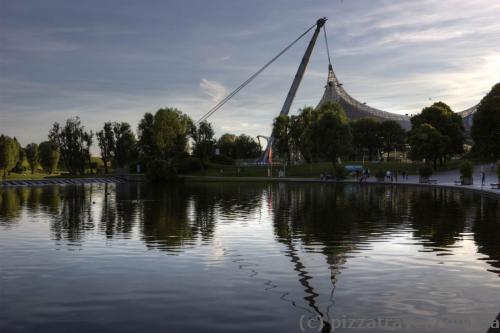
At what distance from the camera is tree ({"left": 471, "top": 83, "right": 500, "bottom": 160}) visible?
70250 mm

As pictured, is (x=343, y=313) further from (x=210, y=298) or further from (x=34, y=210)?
(x=34, y=210)

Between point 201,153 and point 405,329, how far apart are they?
11722cm

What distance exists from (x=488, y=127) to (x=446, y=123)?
2223 centimetres

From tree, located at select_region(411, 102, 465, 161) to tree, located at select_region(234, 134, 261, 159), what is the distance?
6638 cm

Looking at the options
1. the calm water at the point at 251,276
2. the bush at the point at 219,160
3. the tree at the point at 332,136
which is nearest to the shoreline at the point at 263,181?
the tree at the point at 332,136

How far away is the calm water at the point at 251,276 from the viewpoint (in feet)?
29.1

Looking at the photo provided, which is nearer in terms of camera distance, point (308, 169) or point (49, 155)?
point (308, 169)

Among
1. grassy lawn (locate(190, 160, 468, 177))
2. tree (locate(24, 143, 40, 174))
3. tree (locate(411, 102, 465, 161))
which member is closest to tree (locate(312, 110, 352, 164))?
grassy lawn (locate(190, 160, 468, 177))

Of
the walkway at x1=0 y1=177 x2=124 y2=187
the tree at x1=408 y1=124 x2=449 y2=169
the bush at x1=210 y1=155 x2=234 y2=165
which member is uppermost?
the tree at x1=408 y1=124 x2=449 y2=169

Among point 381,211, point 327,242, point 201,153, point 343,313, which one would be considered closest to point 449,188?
point 381,211

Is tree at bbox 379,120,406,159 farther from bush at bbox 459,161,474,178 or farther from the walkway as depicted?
bush at bbox 459,161,474,178

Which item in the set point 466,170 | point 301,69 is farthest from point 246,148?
point 466,170

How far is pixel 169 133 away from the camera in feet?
381

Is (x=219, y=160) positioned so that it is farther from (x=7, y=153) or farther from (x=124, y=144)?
(x=7, y=153)
